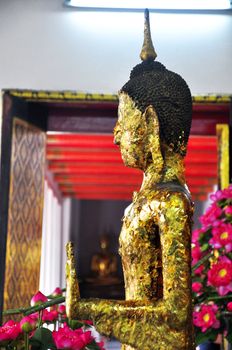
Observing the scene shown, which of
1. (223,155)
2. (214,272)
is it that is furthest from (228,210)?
(223,155)

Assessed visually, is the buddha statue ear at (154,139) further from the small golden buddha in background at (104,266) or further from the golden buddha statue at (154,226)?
the small golden buddha in background at (104,266)

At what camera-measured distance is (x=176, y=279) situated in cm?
122

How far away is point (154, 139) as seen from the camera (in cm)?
136

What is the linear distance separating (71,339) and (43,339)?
0.25ft

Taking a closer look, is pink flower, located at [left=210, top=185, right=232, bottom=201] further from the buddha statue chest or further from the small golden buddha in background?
the small golden buddha in background

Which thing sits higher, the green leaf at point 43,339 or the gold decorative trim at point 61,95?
the gold decorative trim at point 61,95

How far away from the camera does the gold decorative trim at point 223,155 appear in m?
2.96

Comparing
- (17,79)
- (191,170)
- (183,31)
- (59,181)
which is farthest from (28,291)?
(59,181)

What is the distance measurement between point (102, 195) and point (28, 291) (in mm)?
4129

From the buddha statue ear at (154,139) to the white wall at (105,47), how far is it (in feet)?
5.31

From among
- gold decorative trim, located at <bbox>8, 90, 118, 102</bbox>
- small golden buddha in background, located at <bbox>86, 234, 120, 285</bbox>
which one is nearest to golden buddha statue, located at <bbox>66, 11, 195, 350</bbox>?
gold decorative trim, located at <bbox>8, 90, 118, 102</bbox>

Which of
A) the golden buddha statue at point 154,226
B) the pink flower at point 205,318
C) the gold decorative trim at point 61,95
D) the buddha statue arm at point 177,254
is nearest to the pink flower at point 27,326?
the golden buddha statue at point 154,226

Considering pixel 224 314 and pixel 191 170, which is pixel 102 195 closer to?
pixel 191 170

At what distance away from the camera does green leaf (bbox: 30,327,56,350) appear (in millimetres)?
1392
